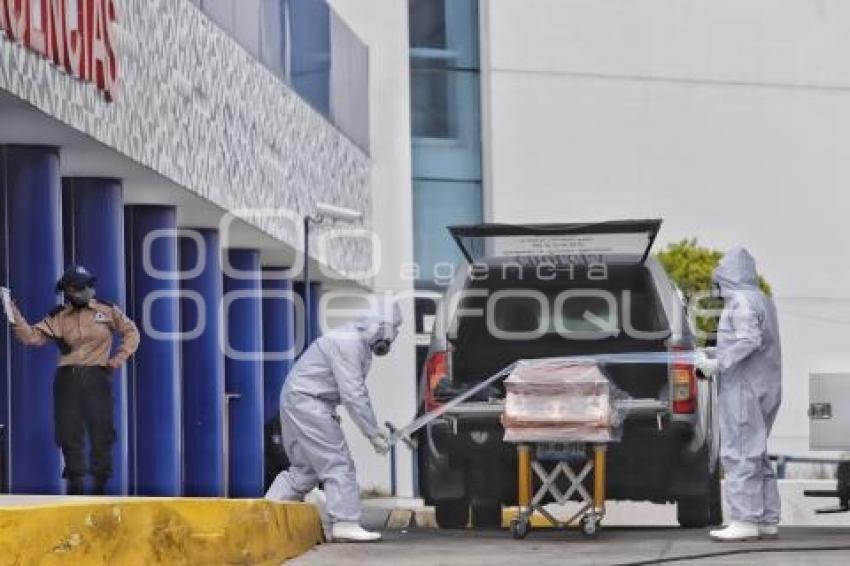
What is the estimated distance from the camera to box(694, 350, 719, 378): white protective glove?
560 inches

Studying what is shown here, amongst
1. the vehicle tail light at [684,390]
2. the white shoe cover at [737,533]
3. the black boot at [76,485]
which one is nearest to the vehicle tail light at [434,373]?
the vehicle tail light at [684,390]

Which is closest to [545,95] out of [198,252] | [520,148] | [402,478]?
[520,148]

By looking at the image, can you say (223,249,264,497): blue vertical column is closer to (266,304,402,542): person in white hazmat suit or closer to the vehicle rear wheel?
the vehicle rear wheel

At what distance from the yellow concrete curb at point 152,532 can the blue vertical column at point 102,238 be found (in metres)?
7.66

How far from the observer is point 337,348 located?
1418cm

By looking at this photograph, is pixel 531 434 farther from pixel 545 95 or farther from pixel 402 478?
pixel 545 95

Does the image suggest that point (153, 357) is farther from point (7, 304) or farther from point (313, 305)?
point (313, 305)

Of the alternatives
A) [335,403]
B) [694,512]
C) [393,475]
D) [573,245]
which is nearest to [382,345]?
[335,403]

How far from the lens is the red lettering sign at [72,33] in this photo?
640 inches

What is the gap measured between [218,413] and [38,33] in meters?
9.81

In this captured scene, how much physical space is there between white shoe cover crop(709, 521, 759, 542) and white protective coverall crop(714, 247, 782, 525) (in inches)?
1.8

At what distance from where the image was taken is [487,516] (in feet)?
54.6

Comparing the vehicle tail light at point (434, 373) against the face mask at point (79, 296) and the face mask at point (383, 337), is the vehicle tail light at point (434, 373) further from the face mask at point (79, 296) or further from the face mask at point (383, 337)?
the face mask at point (79, 296)

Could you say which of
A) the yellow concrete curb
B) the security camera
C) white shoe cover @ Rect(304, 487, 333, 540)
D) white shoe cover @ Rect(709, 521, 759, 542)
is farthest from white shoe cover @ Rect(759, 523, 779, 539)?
the security camera
